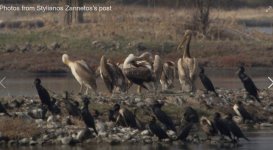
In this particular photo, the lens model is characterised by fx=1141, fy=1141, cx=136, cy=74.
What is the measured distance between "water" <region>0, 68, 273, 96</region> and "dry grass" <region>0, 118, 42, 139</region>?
344 inches

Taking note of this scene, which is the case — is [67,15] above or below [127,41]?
above

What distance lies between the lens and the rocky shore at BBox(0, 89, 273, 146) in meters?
26.2

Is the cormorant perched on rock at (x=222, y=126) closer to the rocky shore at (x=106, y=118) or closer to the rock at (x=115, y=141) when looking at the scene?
the rocky shore at (x=106, y=118)

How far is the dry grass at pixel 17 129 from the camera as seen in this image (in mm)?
26188

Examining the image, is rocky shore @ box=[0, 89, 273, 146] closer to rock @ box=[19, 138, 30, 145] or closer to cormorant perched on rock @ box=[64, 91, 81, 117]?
rock @ box=[19, 138, 30, 145]

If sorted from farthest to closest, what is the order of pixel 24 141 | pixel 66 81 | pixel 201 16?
1. pixel 201 16
2. pixel 66 81
3. pixel 24 141

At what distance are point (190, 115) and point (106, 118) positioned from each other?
7.75ft

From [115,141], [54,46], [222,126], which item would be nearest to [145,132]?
[115,141]

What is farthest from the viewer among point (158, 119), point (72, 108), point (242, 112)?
point (242, 112)

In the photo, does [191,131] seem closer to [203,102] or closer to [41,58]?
[203,102]

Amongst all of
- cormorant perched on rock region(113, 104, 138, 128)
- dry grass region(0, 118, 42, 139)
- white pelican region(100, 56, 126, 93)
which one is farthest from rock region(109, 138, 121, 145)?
white pelican region(100, 56, 126, 93)

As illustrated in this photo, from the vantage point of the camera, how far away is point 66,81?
4381 centimetres

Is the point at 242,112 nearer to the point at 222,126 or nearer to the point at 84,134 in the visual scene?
the point at 222,126

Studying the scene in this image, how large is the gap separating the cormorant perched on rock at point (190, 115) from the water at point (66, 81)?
7.42 meters
